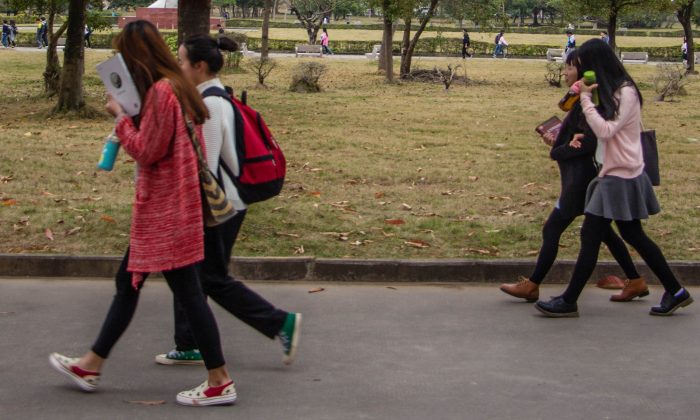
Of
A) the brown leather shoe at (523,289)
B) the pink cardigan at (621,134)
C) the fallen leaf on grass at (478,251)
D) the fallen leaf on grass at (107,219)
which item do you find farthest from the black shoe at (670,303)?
the fallen leaf on grass at (107,219)

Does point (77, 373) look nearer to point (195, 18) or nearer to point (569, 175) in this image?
point (569, 175)

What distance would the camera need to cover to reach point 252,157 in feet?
16.5

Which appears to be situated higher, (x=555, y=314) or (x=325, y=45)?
(x=325, y=45)

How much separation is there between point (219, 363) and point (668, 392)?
7.47 ft

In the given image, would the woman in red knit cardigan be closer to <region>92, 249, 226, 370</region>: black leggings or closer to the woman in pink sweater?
<region>92, 249, 226, 370</region>: black leggings

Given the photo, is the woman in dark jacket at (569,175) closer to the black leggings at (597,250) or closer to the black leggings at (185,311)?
the black leggings at (597,250)

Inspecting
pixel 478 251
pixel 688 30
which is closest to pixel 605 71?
pixel 478 251

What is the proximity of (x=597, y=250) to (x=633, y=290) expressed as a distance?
68 cm

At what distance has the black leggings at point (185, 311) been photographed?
477 centimetres

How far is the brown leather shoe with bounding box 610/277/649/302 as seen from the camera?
22.6 ft

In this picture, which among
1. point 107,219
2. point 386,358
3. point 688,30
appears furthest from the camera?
point 688,30

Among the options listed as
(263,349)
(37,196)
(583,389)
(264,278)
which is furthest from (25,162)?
(583,389)

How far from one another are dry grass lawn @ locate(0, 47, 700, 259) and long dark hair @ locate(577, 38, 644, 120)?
6.59ft

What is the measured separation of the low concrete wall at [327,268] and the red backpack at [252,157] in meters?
2.28
